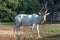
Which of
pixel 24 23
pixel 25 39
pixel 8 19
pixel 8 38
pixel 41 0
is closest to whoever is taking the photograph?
pixel 25 39

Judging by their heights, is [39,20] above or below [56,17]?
above

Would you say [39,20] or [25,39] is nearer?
[25,39]

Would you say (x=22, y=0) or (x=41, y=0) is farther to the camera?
(x=41, y=0)

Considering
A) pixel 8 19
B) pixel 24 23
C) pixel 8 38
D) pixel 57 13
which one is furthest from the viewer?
pixel 57 13

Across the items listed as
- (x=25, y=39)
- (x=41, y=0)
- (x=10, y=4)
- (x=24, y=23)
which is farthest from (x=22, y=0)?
(x=25, y=39)

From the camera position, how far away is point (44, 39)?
14141mm

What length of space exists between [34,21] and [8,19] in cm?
1557

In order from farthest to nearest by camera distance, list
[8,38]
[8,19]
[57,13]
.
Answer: [57,13]
[8,19]
[8,38]

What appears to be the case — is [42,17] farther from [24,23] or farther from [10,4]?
[10,4]

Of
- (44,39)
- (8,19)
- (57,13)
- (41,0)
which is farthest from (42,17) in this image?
(41,0)

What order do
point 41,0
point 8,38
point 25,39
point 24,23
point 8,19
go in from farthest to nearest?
point 41,0, point 8,19, point 24,23, point 8,38, point 25,39

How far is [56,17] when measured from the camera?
31.2 meters

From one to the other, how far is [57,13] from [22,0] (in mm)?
4768

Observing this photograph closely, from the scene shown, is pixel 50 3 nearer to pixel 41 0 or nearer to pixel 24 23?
pixel 41 0
